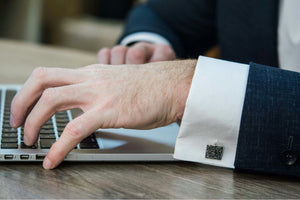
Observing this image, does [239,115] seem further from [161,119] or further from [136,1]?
[136,1]

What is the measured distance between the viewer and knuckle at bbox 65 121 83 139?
53 centimetres

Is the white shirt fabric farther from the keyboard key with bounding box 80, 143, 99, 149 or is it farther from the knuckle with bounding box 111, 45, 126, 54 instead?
the knuckle with bounding box 111, 45, 126, 54

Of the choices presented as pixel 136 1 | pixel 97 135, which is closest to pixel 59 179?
pixel 97 135

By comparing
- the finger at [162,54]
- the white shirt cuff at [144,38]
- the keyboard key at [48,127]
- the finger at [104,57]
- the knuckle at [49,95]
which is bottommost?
the keyboard key at [48,127]

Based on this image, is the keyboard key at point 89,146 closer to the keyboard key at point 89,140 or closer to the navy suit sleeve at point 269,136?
the keyboard key at point 89,140

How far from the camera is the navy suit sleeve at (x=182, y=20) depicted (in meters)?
1.27

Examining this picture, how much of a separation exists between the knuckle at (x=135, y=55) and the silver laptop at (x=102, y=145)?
31cm

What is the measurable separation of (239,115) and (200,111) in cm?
5

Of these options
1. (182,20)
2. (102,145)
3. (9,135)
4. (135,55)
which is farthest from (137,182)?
(182,20)

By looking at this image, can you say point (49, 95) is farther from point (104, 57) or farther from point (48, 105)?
point (104, 57)

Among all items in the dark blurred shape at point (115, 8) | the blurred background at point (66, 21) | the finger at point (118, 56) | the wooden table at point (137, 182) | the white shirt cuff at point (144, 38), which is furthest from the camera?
the dark blurred shape at point (115, 8)

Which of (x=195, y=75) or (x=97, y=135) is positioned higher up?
(x=195, y=75)

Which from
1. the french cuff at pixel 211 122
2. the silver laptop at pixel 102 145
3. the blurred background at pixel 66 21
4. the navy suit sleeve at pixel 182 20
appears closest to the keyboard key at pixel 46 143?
the silver laptop at pixel 102 145

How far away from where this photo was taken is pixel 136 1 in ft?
11.8
